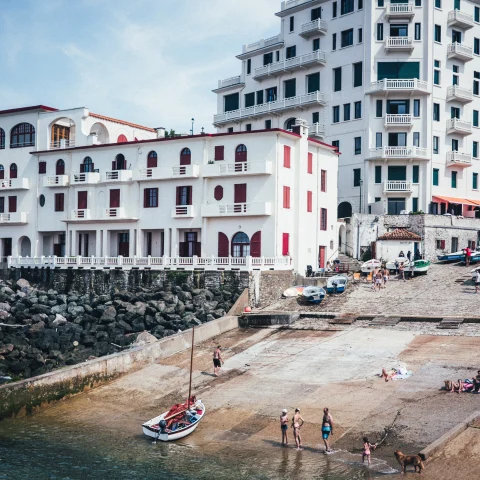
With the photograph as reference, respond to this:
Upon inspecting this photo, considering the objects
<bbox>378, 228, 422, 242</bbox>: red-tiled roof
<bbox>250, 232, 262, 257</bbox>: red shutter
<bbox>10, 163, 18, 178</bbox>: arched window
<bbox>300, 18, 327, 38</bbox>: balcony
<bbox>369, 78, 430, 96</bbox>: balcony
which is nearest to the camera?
<bbox>250, 232, 262, 257</bbox>: red shutter

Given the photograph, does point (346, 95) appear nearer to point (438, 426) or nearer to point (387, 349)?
point (387, 349)

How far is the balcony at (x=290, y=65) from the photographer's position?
2621 inches

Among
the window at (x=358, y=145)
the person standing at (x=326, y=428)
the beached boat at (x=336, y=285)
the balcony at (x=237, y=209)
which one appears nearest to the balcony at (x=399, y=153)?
the window at (x=358, y=145)

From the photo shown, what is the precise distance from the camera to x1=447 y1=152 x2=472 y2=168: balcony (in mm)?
64500

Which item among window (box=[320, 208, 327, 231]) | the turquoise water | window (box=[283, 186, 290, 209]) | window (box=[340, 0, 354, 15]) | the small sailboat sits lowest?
the turquoise water

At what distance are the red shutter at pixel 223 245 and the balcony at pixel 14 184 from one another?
767 inches

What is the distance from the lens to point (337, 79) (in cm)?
6606

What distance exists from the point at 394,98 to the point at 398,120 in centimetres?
218

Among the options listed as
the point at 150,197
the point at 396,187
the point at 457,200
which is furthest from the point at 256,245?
the point at 457,200

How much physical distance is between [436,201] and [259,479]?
46.4 metres

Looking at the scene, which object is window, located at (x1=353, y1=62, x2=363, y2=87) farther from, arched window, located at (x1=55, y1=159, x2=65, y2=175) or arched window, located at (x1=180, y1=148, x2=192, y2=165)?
arched window, located at (x1=55, y1=159, x2=65, y2=175)

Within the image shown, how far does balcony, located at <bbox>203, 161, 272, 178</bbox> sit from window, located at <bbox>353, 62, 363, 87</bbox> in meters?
20.5

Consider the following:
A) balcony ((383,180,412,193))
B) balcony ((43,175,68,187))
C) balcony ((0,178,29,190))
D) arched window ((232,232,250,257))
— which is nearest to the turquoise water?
arched window ((232,232,250,257))

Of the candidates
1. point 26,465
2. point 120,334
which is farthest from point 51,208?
point 26,465
